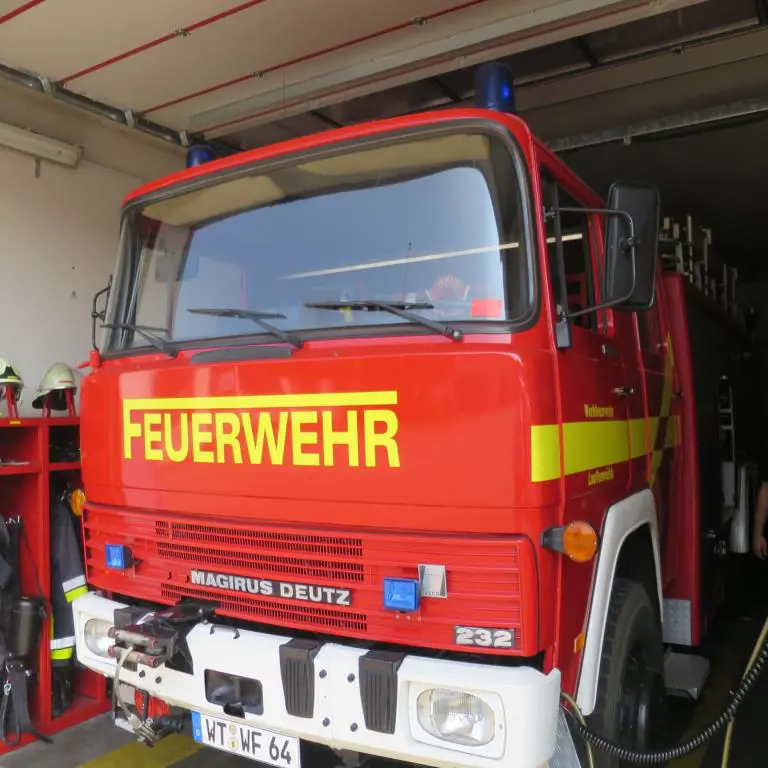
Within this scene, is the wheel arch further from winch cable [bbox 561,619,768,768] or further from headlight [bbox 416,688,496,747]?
headlight [bbox 416,688,496,747]

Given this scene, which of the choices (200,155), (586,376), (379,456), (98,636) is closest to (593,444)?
(586,376)

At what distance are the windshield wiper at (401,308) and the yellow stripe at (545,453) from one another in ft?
1.21

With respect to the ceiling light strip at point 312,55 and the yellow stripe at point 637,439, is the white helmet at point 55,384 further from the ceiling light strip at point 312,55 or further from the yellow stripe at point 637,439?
the yellow stripe at point 637,439

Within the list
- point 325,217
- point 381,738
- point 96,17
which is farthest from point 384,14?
point 381,738

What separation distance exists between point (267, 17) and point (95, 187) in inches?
77.2

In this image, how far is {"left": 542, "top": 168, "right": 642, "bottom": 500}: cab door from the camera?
2342 millimetres

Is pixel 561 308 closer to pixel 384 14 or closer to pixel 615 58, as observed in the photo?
pixel 384 14

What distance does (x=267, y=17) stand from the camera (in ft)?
12.7

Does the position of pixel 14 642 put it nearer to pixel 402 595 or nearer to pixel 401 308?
Answer: pixel 402 595

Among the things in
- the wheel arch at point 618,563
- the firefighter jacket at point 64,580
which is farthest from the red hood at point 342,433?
A: the firefighter jacket at point 64,580

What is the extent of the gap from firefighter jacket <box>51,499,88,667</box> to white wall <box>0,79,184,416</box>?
3.58ft

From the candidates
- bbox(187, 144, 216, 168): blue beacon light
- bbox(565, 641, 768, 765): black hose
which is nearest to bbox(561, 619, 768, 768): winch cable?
bbox(565, 641, 768, 765): black hose

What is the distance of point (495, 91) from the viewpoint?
2529mm

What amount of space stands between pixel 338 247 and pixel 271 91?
8.61ft
